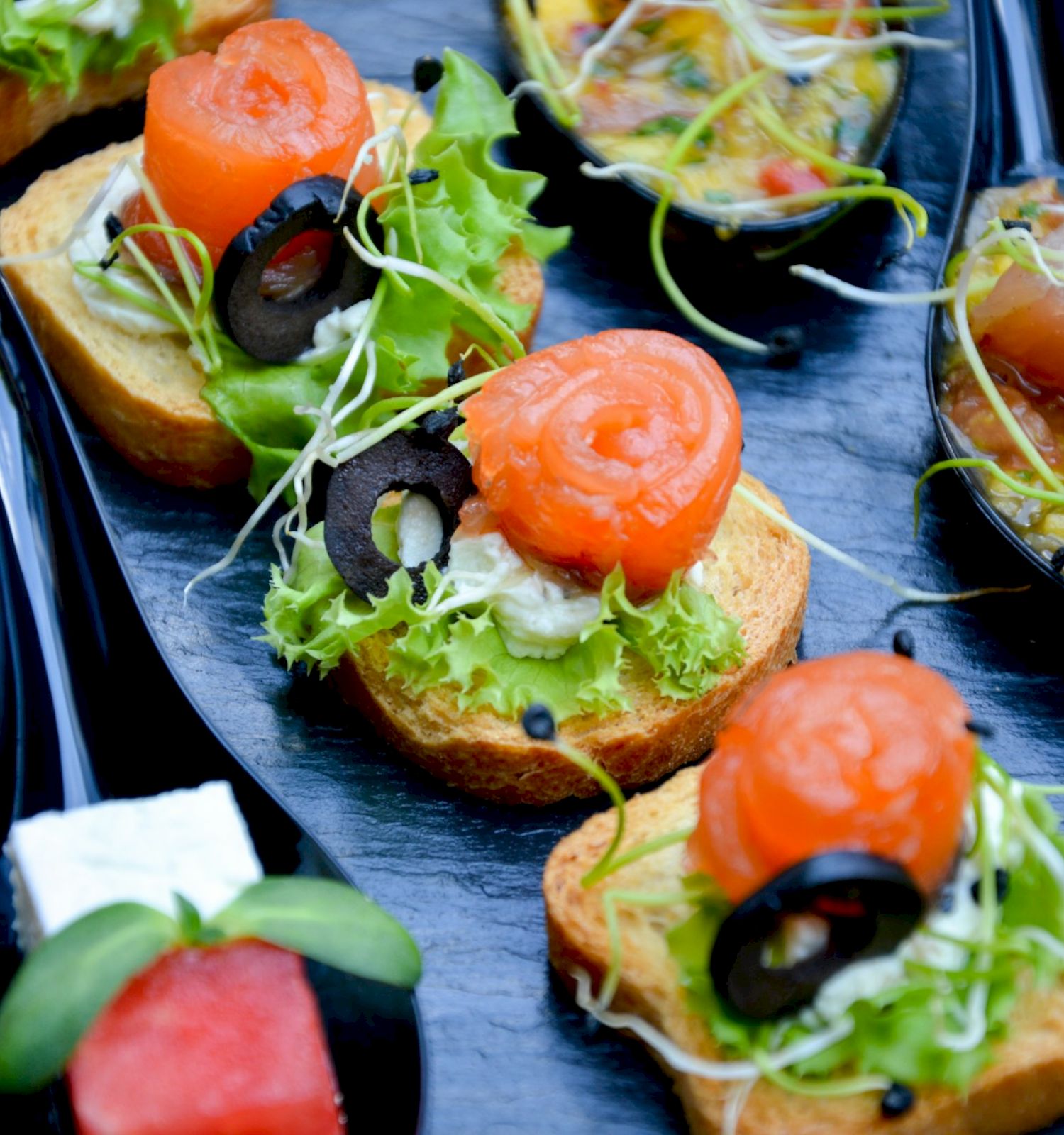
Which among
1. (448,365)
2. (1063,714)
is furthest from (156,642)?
(1063,714)

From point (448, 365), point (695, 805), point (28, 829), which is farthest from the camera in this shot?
point (448, 365)

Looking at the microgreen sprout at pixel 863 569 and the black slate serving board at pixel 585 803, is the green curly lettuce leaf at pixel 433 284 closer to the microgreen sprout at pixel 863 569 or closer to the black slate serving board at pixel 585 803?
the black slate serving board at pixel 585 803

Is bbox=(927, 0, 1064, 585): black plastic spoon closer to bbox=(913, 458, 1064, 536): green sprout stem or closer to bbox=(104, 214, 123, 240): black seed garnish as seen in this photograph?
bbox=(913, 458, 1064, 536): green sprout stem

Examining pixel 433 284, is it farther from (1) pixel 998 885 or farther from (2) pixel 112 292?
(1) pixel 998 885

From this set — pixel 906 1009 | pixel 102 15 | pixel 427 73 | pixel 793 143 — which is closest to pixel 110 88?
pixel 102 15

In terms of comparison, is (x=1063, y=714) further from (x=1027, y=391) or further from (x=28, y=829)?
(x=28, y=829)
